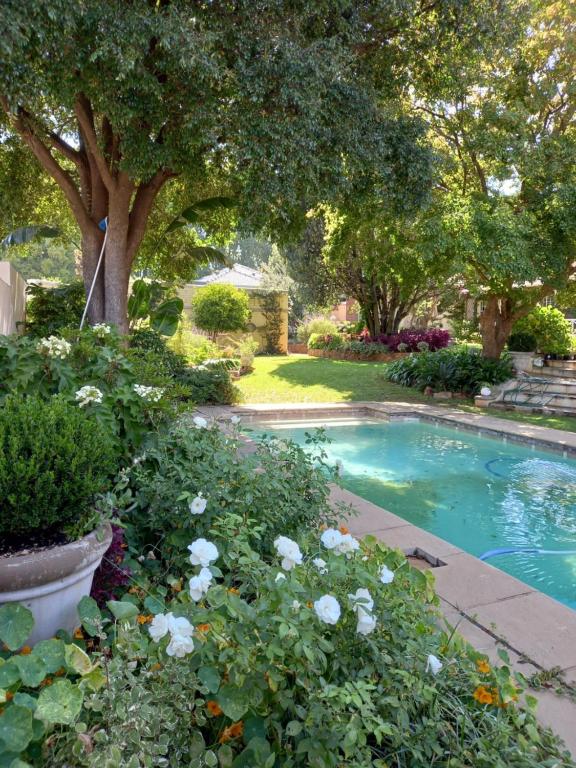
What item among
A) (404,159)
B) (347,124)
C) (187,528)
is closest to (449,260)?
(404,159)

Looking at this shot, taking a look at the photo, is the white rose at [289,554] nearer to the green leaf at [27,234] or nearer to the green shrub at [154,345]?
the green shrub at [154,345]

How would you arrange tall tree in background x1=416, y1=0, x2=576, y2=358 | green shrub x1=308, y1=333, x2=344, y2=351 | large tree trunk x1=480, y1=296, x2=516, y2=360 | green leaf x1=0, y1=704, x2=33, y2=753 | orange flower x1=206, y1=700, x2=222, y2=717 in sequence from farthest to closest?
1. green shrub x1=308, y1=333, x2=344, y2=351
2. large tree trunk x1=480, y1=296, x2=516, y2=360
3. tall tree in background x1=416, y1=0, x2=576, y2=358
4. orange flower x1=206, y1=700, x2=222, y2=717
5. green leaf x1=0, y1=704, x2=33, y2=753

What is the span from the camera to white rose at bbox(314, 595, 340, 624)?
165 cm

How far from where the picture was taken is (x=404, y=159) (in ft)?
29.0

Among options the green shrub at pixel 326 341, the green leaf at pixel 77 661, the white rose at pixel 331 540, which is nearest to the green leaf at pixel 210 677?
the green leaf at pixel 77 661

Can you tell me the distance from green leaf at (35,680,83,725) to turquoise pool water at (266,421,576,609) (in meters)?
3.94

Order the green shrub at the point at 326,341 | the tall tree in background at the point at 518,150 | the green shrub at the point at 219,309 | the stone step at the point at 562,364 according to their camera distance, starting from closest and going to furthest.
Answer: the tall tree in background at the point at 518,150, the stone step at the point at 562,364, the green shrub at the point at 219,309, the green shrub at the point at 326,341

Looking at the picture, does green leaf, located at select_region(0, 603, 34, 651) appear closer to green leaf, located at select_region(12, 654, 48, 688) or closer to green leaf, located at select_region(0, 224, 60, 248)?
green leaf, located at select_region(12, 654, 48, 688)

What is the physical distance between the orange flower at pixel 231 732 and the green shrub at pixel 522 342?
631 inches

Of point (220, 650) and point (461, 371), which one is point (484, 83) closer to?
point (461, 371)

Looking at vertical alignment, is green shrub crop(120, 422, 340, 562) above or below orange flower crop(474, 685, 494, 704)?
above

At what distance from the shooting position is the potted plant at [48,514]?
6.28 feet

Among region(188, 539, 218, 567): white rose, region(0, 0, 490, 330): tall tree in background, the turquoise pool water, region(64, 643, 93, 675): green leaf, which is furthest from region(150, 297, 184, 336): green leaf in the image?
region(64, 643, 93, 675): green leaf

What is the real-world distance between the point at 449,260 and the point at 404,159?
2980 millimetres
